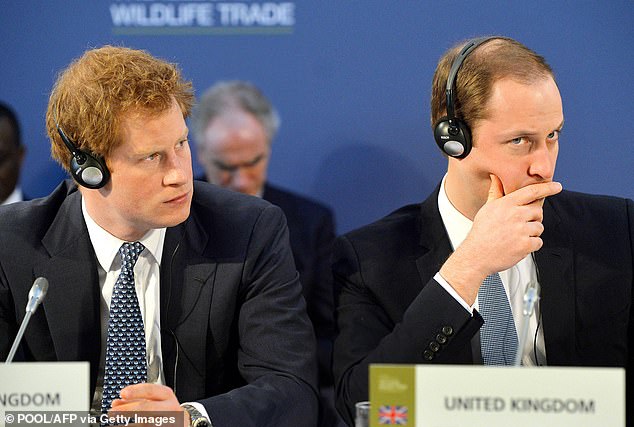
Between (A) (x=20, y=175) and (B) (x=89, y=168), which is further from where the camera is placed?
(A) (x=20, y=175)

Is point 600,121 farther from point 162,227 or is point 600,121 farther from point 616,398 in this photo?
point 616,398

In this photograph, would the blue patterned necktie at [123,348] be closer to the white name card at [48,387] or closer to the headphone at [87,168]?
the headphone at [87,168]

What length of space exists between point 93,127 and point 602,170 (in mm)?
1805

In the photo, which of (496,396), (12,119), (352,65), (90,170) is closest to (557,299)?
(496,396)

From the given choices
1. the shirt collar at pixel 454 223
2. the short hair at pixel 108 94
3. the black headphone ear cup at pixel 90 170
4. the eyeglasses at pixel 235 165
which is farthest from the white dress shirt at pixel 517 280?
the eyeglasses at pixel 235 165

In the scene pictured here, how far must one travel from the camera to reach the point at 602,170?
10.9 ft

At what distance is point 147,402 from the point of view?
1894mm

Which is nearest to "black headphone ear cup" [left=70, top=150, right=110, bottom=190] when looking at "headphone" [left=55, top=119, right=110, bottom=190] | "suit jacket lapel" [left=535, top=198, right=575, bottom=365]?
"headphone" [left=55, top=119, right=110, bottom=190]

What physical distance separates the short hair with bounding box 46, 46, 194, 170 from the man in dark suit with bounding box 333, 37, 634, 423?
60 cm

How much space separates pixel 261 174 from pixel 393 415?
6.76ft

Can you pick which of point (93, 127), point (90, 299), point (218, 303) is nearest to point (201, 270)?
point (218, 303)

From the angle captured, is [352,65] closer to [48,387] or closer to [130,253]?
[130,253]

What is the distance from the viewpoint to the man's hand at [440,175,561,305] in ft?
6.98

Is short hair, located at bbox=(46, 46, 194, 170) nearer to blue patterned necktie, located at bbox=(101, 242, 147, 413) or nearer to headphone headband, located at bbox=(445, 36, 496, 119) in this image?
blue patterned necktie, located at bbox=(101, 242, 147, 413)
